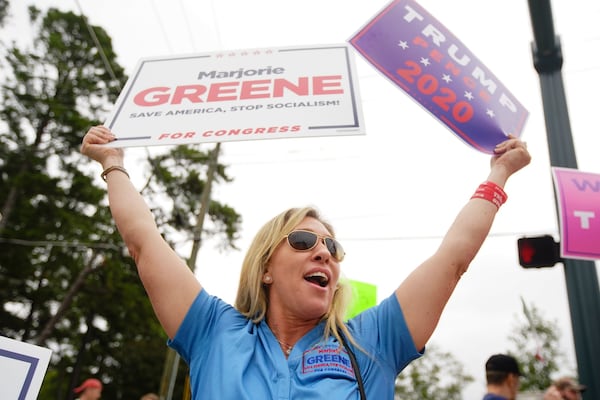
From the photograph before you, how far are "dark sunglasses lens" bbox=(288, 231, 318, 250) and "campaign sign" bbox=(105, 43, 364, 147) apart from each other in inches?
15.9

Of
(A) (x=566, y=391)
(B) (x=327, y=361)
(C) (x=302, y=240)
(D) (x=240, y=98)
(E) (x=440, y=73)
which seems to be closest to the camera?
(B) (x=327, y=361)

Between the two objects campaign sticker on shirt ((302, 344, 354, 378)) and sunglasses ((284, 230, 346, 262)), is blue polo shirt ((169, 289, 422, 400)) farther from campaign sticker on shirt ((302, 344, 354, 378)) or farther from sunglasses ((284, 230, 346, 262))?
sunglasses ((284, 230, 346, 262))

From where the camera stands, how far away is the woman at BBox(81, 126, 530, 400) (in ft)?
4.84

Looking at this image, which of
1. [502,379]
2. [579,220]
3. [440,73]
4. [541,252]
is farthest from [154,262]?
[541,252]

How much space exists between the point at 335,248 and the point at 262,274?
1.02 ft

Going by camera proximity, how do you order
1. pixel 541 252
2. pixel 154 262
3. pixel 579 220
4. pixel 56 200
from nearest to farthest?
pixel 154 262 → pixel 579 220 → pixel 541 252 → pixel 56 200

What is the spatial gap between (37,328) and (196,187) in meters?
8.41

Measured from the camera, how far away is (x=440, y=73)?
8.26 feet

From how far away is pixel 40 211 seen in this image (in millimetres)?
17781

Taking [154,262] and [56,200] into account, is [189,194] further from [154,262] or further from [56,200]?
[154,262]

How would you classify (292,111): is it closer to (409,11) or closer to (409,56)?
(409,56)

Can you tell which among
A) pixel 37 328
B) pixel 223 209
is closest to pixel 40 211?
pixel 37 328

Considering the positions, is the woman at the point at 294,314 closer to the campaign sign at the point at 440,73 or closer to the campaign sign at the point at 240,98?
the campaign sign at the point at 240,98

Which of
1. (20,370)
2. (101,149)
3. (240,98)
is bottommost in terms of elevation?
(20,370)
